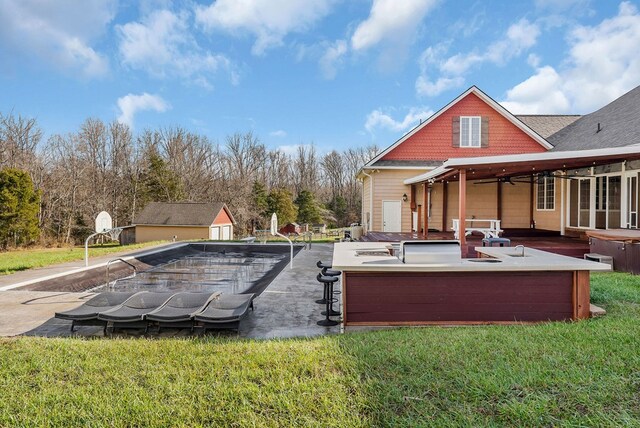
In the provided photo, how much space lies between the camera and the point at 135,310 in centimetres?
512

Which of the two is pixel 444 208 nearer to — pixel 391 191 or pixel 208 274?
pixel 391 191

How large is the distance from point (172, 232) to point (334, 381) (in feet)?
81.1

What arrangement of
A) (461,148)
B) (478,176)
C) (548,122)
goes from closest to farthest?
(478,176)
(461,148)
(548,122)

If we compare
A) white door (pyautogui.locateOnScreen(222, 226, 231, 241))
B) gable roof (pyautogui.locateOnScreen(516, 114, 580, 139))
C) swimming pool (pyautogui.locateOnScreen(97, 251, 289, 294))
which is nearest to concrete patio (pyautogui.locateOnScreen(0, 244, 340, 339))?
swimming pool (pyautogui.locateOnScreen(97, 251, 289, 294))

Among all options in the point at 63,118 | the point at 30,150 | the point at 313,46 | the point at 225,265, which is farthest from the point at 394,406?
the point at 63,118

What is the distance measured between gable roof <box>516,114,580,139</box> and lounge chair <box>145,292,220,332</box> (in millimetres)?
17433

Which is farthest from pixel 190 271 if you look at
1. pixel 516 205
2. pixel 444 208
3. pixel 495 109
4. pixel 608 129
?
pixel 608 129

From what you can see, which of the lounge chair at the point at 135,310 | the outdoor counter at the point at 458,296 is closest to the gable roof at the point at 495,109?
the outdoor counter at the point at 458,296

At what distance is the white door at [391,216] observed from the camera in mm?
15453

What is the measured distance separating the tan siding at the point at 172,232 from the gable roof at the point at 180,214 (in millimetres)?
316

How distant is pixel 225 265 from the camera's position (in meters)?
12.7

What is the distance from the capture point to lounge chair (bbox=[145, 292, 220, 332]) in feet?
15.5

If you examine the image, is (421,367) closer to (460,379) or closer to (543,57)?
(460,379)

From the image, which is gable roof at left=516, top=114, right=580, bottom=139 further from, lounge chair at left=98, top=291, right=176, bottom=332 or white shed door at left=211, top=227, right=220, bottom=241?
white shed door at left=211, top=227, right=220, bottom=241
